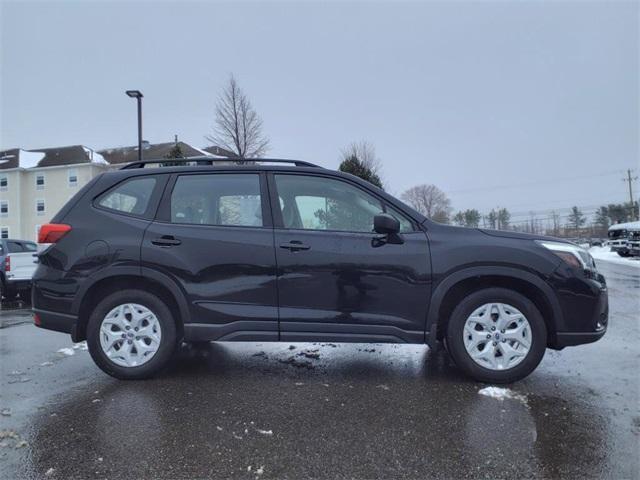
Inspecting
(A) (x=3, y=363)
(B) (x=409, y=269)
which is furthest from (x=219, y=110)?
(B) (x=409, y=269)

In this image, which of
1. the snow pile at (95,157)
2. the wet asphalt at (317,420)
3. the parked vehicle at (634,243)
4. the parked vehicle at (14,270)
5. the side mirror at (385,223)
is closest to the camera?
the wet asphalt at (317,420)

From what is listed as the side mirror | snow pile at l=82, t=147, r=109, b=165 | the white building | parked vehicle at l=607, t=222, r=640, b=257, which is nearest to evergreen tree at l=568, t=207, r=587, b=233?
parked vehicle at l=607, t=222, r=640, b=257

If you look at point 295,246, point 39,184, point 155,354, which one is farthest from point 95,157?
point 295,246

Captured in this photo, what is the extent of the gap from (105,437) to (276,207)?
2144 mm

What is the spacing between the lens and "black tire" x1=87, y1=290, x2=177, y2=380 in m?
3.73

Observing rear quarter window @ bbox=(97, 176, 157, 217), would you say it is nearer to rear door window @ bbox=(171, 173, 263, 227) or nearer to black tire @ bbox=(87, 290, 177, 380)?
rear door window @ bbox=(171, 173, 263, 227)

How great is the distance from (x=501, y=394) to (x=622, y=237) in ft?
101

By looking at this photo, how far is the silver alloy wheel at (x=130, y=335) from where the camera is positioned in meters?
3.74

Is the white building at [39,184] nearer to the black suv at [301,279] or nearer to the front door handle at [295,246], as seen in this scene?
the black suv at [301,279]

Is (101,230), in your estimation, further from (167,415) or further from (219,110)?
(219,110)

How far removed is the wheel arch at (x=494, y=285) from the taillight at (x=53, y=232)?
3240 mm

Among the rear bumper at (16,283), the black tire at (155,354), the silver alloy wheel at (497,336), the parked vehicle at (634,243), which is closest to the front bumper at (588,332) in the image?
the silver alloy wheel at (497,336)

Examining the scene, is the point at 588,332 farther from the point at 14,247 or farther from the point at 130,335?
the point at 14,247

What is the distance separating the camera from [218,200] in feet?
13.0
